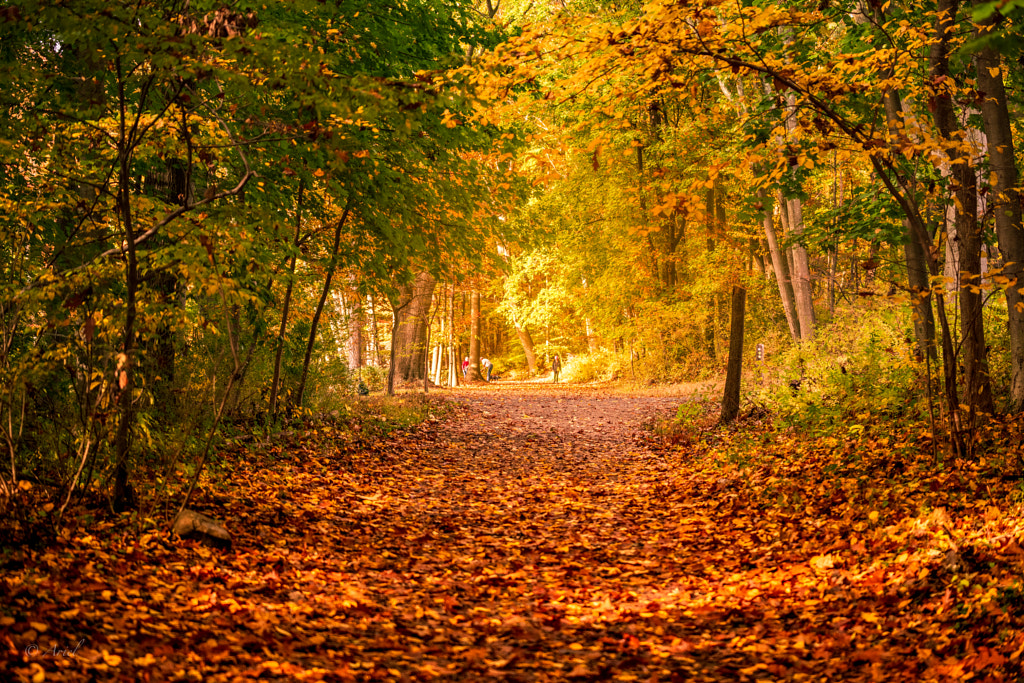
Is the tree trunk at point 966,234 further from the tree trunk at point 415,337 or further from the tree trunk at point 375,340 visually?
the tree trunk at point 415,337

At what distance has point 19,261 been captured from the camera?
5793mm

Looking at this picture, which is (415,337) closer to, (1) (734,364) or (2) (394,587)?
(1) (734,364)

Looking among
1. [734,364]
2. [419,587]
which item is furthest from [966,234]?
[419,587]

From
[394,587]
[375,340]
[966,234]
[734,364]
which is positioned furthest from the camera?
[375,340]

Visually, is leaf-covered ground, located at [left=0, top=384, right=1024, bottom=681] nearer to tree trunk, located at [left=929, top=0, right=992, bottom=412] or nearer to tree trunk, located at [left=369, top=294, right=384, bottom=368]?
tree trunk, located at [left=929, top=0, right=992, bottom=412]

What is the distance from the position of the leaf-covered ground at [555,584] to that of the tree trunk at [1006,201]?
4.73ft

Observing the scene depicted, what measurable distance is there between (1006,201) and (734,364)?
5.79 m

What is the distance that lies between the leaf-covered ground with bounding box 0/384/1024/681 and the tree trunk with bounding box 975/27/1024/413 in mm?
1442

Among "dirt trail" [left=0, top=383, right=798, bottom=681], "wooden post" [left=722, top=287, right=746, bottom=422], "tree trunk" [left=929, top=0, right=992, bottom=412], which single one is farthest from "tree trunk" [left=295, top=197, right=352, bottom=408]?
"tree trunk" [left=929, top=0, right=992, bottom=412]

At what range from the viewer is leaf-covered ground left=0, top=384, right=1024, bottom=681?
12.6 feet

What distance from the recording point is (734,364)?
38.8 ft
